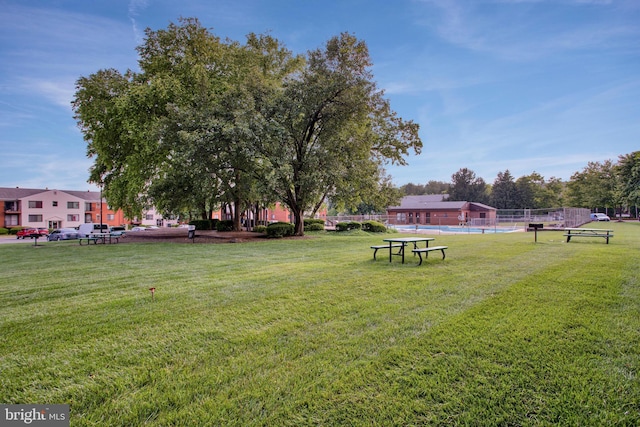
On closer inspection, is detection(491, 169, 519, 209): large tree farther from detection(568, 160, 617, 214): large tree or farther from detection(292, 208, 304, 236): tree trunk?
detection(292, 208, 304, 236): tree trunk

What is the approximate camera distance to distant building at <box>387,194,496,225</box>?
4424 centimetres

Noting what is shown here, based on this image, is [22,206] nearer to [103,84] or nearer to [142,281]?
[103,84]

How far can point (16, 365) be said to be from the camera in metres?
2.88

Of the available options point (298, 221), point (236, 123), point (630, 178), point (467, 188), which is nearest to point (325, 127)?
point (236, 123)

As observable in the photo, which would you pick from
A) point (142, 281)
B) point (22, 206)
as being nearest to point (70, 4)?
point (142, 281)

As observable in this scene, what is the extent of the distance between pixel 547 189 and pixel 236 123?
218ft

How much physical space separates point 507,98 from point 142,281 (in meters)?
21.8

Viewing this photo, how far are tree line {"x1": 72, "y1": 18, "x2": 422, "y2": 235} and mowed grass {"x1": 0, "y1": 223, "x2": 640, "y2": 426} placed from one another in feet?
33.7

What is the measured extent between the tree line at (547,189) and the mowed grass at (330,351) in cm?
4797

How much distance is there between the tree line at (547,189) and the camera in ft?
154

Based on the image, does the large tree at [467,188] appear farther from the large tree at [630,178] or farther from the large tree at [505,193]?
the large tree at [630,178]

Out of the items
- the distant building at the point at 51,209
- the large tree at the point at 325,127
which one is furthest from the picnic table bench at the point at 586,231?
the distant building at the point at 51,209

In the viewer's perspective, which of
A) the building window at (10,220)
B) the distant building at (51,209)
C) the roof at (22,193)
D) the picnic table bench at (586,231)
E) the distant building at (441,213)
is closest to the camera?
the picnic table bench at (586,231)

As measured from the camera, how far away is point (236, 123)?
591 inches
